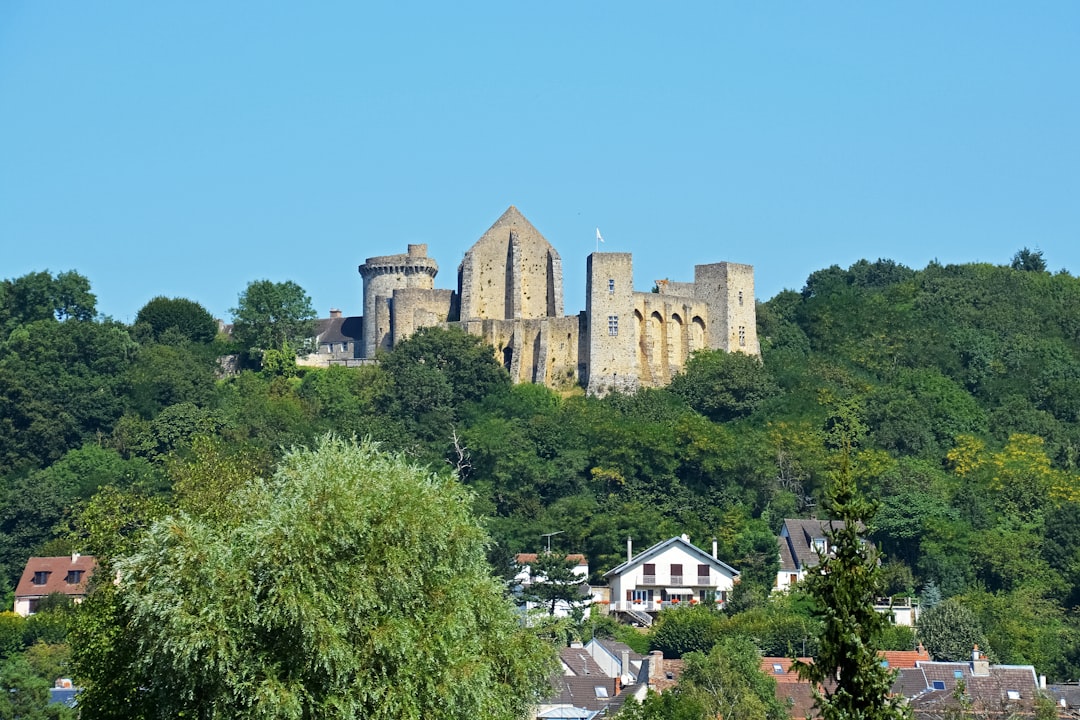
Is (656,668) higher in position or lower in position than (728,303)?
lower

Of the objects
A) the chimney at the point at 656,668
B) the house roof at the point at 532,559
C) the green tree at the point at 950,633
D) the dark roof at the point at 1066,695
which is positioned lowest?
the dark roof at the point at 1066,695

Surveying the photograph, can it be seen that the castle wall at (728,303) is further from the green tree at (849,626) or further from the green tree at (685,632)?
the green tree at (849,626)

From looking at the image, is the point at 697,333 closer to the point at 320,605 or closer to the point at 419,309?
the point at 419,309

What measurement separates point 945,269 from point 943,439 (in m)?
21.5

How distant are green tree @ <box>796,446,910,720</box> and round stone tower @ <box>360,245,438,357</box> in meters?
76.6

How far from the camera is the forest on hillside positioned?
3113 inches

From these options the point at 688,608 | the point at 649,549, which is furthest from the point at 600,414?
the point at 688,608

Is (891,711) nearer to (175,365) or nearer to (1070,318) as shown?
(175,365)

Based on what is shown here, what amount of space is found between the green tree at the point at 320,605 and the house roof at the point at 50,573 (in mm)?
43704

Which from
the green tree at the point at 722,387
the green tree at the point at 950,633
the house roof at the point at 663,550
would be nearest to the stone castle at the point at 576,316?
the green tree at the point at 722,387

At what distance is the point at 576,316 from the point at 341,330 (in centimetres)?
1653

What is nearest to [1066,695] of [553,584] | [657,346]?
[553,584]

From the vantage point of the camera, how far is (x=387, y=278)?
101m

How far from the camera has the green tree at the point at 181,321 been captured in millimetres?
106375
